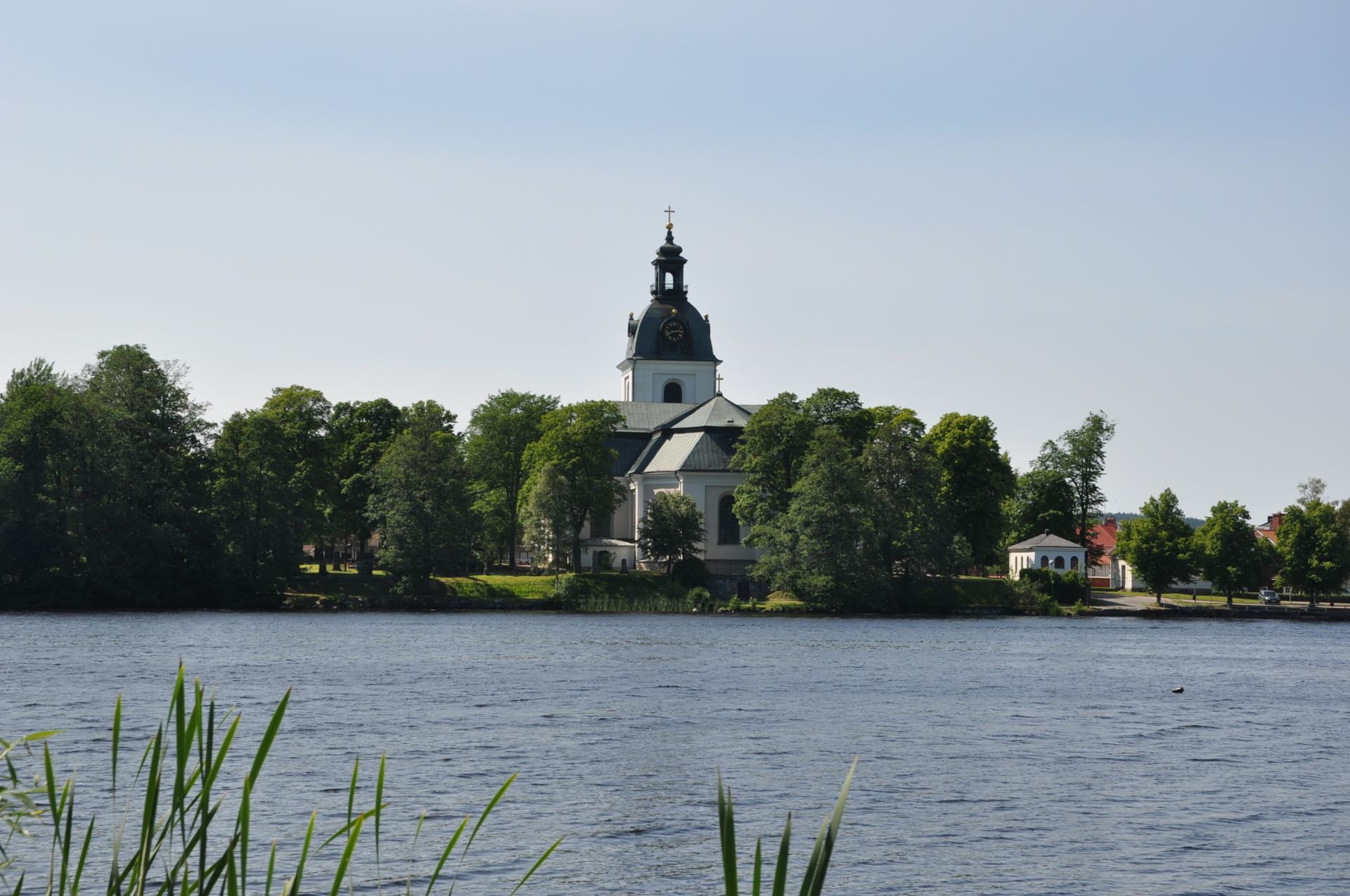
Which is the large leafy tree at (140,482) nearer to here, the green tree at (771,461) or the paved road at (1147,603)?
the green tree at (771,461)

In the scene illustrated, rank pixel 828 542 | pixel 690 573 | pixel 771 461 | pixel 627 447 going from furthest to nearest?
1. pixel 627 447
2. pixel 690 573
3. pixel 771 461
4. pixel 828 542

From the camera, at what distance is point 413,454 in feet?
267

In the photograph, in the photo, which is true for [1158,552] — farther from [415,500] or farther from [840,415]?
[415,500]

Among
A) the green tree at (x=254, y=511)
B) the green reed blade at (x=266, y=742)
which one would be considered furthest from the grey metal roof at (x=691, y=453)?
the green reed blade at (x=266, y=742)

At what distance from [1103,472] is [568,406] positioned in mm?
47327

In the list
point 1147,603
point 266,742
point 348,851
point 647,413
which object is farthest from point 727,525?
point 266,742

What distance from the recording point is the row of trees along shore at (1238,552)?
330 ft

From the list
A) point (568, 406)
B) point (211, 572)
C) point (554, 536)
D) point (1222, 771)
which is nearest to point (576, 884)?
point (1222, 771)

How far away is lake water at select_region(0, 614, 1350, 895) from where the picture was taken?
756 inches

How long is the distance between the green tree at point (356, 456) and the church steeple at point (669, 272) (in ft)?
98.2

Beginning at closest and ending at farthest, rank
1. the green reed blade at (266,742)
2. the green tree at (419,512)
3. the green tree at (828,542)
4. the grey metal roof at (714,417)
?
the green reed blade at (266,742) → the green tree at (828,542) → the green tree at (419,512) → the grey metal roof at (714,417)

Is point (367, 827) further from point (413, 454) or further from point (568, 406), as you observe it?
point (568, 406)

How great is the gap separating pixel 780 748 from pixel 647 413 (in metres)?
85.5

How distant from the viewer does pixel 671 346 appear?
121 m
